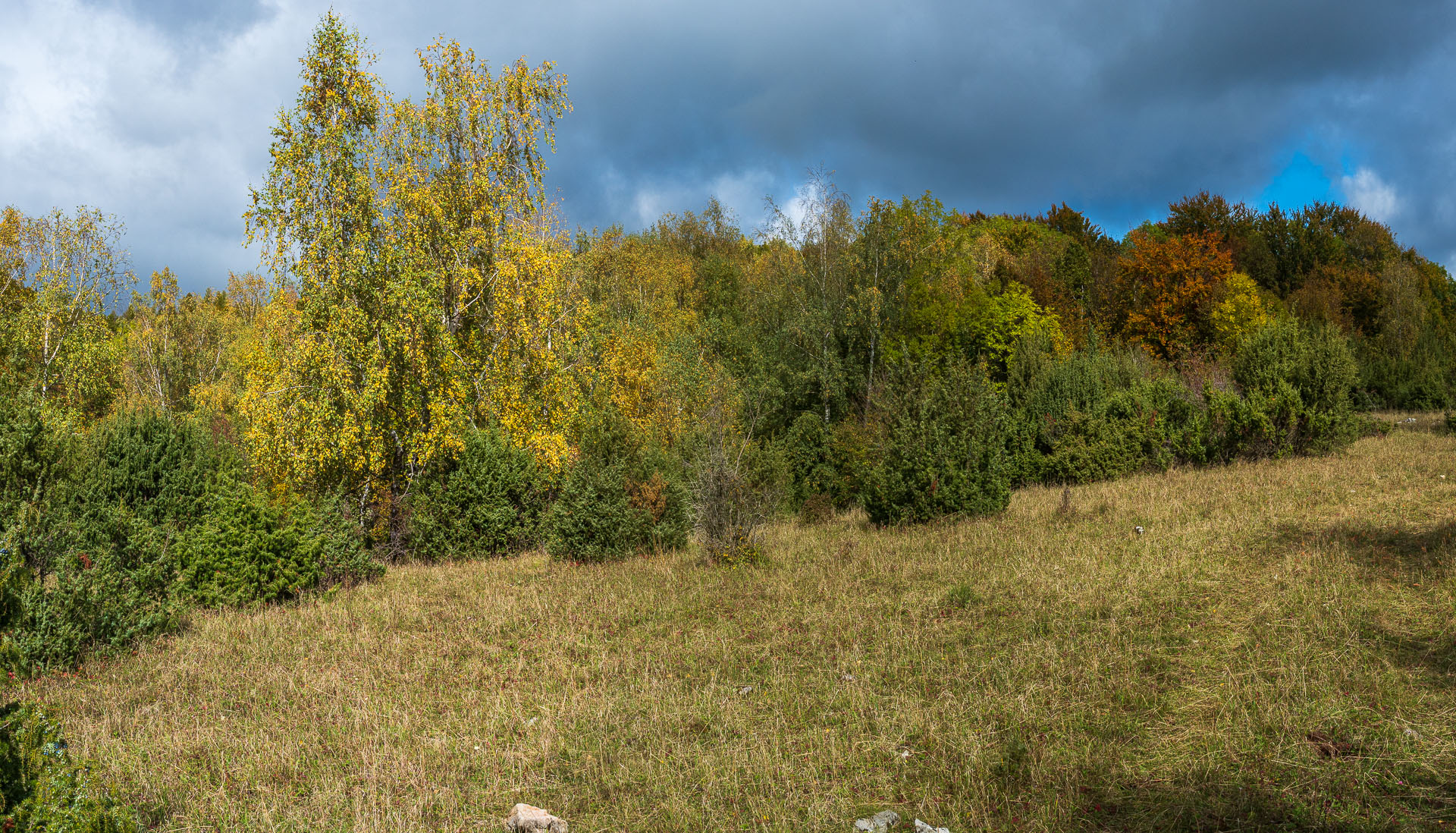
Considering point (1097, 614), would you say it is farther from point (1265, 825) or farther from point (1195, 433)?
point (1195, 433)

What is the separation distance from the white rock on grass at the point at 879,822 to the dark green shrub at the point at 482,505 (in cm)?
1255

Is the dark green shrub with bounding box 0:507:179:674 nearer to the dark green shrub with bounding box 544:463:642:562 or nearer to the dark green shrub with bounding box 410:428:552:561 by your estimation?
the dark green shrub with bounding box 410:428:552:561

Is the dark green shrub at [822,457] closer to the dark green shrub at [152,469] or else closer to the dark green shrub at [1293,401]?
the dark green shrub at [1293,401]

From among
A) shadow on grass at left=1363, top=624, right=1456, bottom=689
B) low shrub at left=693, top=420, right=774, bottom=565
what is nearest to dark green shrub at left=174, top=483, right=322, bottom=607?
low shrub at left=693, top=420, right=774, bottom=565

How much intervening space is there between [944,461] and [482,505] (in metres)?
10.0

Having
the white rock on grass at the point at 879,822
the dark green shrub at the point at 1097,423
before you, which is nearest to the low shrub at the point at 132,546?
the white rock on grass at the point at 879,822

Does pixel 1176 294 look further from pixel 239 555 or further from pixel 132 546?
pixel 132 546

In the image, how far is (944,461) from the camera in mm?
15797

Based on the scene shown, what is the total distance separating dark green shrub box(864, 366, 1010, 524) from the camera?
51.6 feet

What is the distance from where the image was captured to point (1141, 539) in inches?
468

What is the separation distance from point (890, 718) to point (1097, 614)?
12.3ft

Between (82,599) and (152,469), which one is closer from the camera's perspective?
(82,599)

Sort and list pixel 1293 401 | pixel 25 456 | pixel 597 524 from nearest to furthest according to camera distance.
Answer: pixel 25 456
pixel 597 524
pixel 1293 401

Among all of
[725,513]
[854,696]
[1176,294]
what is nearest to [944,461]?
[725,513]
